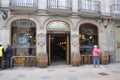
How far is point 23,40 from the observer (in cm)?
1611

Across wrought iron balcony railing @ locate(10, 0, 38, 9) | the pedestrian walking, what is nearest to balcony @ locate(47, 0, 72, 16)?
wrought iron balcony railing @ locate(10, 0, 38, 9)

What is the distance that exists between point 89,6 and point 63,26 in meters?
3.01

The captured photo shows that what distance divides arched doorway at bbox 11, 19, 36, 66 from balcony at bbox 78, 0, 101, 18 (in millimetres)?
4089

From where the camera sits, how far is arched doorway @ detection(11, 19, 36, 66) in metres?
15.8

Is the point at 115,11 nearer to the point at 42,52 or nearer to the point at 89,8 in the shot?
the point at 89,8

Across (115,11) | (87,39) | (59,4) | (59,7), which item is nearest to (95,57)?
(87,39)

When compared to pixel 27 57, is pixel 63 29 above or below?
above

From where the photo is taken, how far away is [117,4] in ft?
61.5

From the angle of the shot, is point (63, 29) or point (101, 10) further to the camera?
point (101, 10)

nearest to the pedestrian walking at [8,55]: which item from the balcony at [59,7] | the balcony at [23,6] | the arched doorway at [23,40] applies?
the arched doorway at [23,40]

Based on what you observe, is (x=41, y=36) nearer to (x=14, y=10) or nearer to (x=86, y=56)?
(x=14, y=10)

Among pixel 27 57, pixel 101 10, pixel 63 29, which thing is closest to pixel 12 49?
pixel 27 57

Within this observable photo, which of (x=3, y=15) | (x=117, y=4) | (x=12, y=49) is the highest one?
(x=117, y=4)

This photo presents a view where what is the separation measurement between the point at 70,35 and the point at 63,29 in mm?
744
